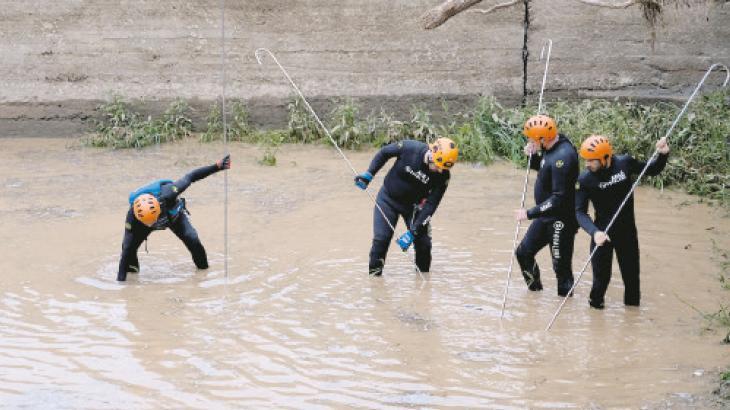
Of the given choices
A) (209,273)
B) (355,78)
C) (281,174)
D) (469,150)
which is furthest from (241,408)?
(355,78)

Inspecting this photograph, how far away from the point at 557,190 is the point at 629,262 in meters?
0.89

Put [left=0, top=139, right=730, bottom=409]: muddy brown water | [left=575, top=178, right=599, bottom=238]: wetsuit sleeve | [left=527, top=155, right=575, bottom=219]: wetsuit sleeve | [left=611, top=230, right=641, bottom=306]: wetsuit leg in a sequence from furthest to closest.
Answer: [left=527, top=155, right=575, bottom=219]: wetsuit sleeve
[left=611, top=230, right=641, bottom=306]: wetsuit leg
[left=575, top=178, right=599, bottom=238]: wetsuit sleeve
[left=0, top=139, right=730, bottom=409]: muddy brown water

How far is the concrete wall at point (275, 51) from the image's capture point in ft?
51.3

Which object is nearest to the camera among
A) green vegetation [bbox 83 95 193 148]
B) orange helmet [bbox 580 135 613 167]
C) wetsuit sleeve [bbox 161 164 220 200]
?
orange helmet [bbox 580 135 613 167]

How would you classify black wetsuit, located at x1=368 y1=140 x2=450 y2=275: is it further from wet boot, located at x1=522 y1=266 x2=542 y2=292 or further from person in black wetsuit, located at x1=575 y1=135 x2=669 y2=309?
person in black wetsuit, located at x1=575 y1=135 x2=669 y2=309

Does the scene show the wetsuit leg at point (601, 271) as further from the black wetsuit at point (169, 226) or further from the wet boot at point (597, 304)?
the black wetsuit at point (169, 226)

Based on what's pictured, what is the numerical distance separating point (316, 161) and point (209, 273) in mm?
4975

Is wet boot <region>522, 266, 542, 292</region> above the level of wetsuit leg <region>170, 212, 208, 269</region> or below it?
below

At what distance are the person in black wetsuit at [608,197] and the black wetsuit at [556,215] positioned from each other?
299mm

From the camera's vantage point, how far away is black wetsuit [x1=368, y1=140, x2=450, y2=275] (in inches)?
377

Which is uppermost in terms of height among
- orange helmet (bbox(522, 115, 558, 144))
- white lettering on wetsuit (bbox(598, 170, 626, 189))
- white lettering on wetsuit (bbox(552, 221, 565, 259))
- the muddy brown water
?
orange helmet (bbox(522, 115, 558, 144))

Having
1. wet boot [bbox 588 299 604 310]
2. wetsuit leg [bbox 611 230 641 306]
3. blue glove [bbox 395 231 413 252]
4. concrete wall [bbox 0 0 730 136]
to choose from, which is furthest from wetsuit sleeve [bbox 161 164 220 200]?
concrete wall [bbox 0 0 730 136]

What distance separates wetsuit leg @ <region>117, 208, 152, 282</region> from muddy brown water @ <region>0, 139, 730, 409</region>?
152 mm

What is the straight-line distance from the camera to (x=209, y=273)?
32.6 feet
